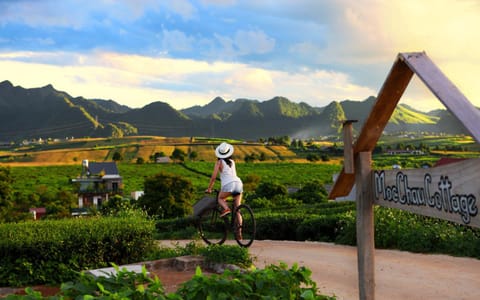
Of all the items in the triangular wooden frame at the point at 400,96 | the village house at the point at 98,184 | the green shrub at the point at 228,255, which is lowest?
the village house at the point at 98,184

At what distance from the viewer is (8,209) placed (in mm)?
30672

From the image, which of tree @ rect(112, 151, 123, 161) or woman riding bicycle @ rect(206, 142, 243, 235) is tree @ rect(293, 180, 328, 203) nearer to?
woman riding bicycle @ rect(206, 142, 243, 235)

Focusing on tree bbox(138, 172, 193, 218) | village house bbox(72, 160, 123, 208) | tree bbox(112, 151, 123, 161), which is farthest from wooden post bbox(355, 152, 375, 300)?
tree bbox(112, 151, 123, 161)

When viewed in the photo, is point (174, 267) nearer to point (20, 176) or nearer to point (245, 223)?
point (245, 223)

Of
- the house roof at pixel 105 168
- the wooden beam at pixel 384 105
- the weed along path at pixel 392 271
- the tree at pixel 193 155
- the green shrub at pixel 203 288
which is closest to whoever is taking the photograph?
the green shrub at pixel 203 288

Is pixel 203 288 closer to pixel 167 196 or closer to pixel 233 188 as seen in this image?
pixel 233 188

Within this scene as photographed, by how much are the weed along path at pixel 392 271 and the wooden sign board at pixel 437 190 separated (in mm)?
2952

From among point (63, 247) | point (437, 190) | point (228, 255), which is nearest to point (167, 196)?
point (63, 247)

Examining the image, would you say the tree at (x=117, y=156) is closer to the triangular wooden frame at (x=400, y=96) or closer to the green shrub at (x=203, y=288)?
the triangular wooden frame at (x=400, y=96)

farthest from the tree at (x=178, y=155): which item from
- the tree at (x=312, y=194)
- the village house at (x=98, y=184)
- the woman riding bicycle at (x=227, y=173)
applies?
the woman riding bicycle at (x=227, y=173)

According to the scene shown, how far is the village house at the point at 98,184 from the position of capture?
2603 inches

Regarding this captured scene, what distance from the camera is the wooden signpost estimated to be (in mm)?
2969

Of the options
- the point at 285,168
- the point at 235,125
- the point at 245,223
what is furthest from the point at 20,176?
the point at 235,125

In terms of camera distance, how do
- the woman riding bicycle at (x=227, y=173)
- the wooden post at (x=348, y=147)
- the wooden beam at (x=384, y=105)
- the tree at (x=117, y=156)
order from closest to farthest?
the wooden beam at (x=384, y=105), the wooden post at (x=348, y=147), the woman riding bicycle at (x=227, y=173), the tree at (x=117, y=156)
